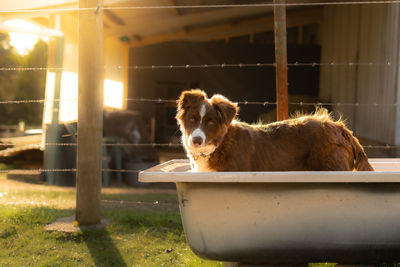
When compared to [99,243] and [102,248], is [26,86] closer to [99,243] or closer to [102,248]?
[99,243]

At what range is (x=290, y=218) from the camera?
2125mm

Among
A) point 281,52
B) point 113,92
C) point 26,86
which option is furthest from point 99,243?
point 26,86

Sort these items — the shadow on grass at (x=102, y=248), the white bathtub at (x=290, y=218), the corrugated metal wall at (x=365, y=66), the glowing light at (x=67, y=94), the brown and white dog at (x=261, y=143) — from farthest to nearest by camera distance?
the glowing light at (x=67, y=94) < the corrugated metal wall at (x=365, y=66) < the shadow on grass at (x=102, y=248) < the brown and white dog at (x=261, y=143) < the white bathtub at (x=290, y=218)

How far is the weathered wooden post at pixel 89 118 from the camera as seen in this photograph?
360 cm

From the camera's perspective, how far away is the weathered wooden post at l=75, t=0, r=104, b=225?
3602mm

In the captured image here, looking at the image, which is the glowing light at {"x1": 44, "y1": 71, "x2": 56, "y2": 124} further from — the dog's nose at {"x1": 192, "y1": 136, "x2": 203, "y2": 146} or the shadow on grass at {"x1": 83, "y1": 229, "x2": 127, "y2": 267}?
the dog's nose at {"x1": 192, "y1": 136, "x2": 203, "y2": 146}

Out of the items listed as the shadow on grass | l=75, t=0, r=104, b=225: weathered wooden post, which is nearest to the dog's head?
the shadow on grass

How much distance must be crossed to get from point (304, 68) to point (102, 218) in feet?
32.4

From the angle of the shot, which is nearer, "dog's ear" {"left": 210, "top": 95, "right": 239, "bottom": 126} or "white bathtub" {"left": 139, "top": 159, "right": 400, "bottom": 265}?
"white bathtub" {"left": 139, "top": 159, "right": 400, "bottom": 265}

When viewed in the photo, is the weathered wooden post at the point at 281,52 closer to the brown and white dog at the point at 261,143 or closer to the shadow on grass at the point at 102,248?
the brown and white dog at the point at 261,143

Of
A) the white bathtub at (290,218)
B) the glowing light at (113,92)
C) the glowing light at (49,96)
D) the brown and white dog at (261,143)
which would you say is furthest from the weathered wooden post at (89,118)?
the glowing light at (113,92)

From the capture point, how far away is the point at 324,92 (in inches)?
435

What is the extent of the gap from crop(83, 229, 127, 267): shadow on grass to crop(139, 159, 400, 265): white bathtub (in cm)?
101

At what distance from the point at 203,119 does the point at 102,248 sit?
132cm
